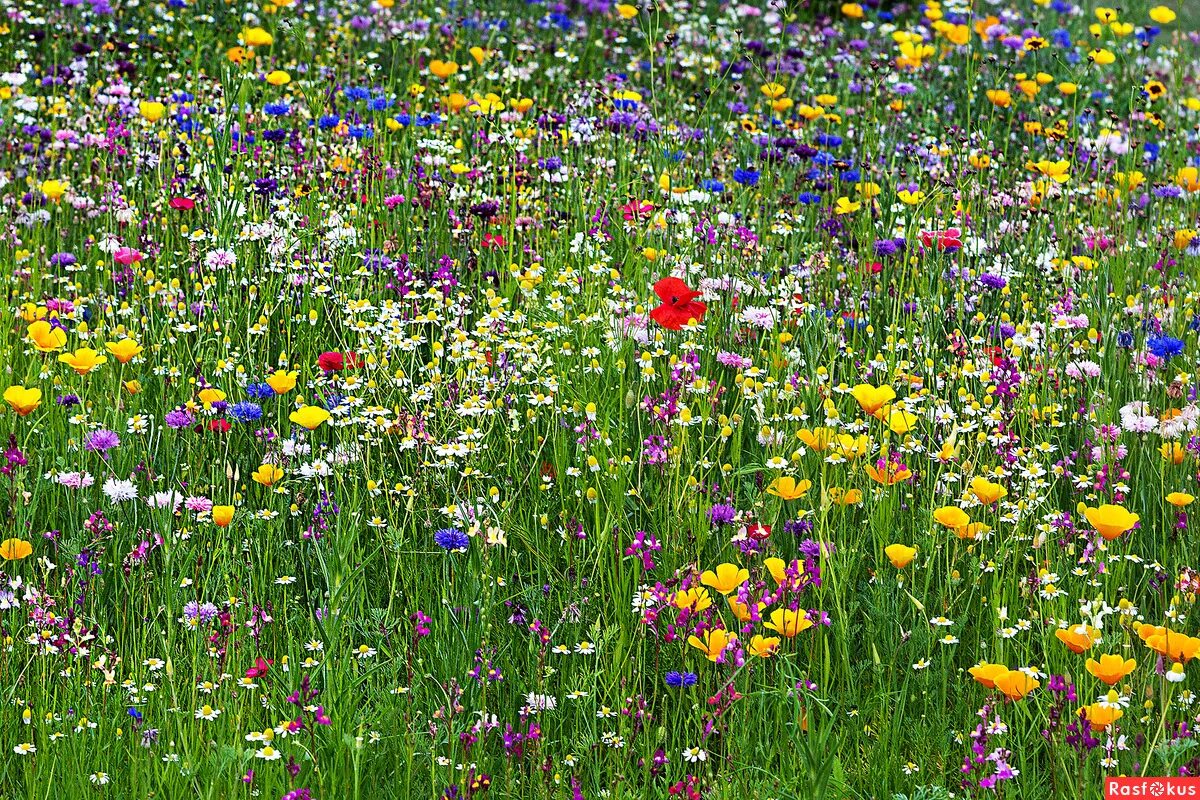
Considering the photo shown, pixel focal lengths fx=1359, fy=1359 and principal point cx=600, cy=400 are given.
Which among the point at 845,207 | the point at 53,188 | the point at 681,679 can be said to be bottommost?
the point at 681,679

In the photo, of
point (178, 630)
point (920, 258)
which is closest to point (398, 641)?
point (178, 630)

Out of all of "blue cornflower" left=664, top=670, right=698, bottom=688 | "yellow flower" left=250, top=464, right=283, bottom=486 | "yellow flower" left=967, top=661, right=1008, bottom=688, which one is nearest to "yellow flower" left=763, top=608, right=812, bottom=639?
"blue cornflower" left=664, top=670, right=698, bottom=688

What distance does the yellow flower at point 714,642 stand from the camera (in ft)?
7.94

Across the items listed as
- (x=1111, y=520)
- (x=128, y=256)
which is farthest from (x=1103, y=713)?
(x=128, y=256)

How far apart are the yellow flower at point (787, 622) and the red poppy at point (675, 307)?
72 cm

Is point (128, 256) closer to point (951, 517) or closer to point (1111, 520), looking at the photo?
point (951, 517)

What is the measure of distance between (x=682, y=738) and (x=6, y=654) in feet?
4.18

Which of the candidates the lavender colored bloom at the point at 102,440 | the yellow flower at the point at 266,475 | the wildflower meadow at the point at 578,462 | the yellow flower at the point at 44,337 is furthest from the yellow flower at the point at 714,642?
the yellow flower at the point at 44,337

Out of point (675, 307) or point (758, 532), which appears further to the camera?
point (675, 307)

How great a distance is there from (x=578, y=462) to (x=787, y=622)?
87 centimetres

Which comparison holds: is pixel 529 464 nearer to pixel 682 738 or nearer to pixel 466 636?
pixel 466 636

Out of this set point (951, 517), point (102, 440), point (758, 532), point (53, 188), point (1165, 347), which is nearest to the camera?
point (951, 517)

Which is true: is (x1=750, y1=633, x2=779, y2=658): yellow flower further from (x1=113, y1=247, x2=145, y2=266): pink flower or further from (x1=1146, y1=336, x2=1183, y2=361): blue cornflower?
(x1=113, y1=247, x2=145, y2=266): pink flower

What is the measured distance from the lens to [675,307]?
2945 millimetres
